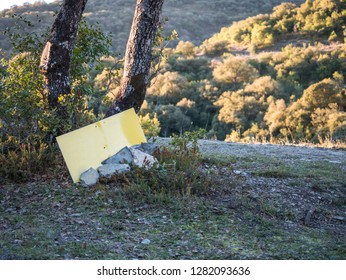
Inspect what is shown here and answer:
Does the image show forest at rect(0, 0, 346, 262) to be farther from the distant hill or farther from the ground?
the distant hill

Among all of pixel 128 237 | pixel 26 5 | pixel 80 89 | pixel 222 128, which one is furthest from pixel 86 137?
pixel 26 5

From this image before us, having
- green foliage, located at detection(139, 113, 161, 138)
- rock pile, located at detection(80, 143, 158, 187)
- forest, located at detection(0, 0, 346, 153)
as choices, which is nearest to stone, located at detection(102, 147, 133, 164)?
rock pile, located at detection(80, 143, 158, 187)

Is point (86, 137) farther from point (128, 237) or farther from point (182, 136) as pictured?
point (128, 237)

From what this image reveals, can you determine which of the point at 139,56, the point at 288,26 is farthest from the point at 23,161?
the point at 288,26

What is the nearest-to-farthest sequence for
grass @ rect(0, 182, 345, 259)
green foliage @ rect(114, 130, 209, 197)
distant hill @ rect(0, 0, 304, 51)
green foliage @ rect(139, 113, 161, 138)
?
grass @ rect(0, 182, 345, 259), green foliage @ rect(114, 130, 209, 197), green foliage @ rect(139, 113, 161, 138), distant hill @ rect(0, 0, 304, 51)

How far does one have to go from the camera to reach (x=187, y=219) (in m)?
4.06

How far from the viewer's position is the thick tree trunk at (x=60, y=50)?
539 centimetres

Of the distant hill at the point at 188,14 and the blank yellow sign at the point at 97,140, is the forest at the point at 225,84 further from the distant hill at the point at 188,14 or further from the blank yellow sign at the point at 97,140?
the distant hill at the point at 188,14

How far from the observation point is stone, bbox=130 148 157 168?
4980 mm

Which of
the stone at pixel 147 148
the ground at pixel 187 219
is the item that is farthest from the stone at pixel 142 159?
the ground at pixel 187 219

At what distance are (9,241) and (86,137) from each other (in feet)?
6.33

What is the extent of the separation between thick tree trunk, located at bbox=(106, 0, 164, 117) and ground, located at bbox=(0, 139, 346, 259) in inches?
54.2

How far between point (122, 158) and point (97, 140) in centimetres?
40
